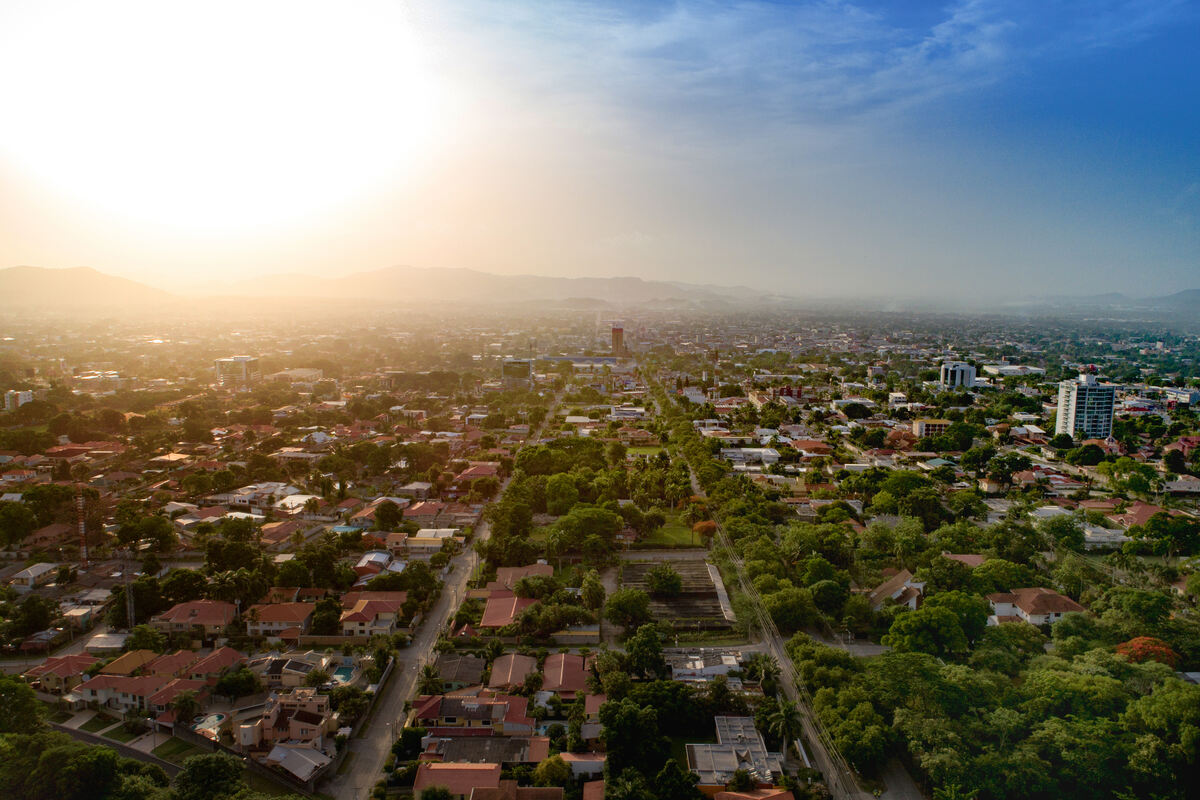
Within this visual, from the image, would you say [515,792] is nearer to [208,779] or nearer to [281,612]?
[208,779]

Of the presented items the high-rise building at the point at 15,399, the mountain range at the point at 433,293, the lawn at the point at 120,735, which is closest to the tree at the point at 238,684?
the lawn at the point at 120,735

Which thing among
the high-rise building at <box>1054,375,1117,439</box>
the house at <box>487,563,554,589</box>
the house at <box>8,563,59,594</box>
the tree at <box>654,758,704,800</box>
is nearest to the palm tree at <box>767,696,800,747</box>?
the tree at <box>654,758,704,800</box>

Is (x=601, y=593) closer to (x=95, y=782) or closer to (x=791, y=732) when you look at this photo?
(x=791, y=732)

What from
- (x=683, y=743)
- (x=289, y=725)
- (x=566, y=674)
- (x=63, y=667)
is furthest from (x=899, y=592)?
(x=63, y=667)

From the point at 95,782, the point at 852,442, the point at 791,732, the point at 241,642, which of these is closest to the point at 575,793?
the point at 791,732

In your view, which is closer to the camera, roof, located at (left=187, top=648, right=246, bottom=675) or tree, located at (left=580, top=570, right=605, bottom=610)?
roof, located at (left=187, top=648, right=246, bottom=675)

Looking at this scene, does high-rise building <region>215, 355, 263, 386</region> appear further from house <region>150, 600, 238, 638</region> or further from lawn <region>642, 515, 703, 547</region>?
lawn <region>642, 515, 703, 547</region>
